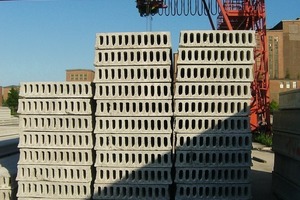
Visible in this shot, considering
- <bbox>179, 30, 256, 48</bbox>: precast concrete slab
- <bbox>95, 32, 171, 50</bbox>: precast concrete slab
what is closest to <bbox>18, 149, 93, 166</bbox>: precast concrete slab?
<bbox>95, 32, 171, 50</bbox>: precast concrete slab

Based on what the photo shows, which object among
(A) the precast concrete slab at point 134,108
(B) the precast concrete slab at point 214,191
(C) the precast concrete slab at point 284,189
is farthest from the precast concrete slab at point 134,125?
(C) the precast concrete slab at point 284,189

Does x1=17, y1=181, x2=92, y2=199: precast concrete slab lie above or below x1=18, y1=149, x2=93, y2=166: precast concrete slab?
below

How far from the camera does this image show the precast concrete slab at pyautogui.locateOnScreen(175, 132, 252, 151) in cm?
956


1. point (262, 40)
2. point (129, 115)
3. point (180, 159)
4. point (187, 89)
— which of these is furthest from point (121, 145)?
point (262, 40)

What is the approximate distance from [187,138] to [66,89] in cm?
322

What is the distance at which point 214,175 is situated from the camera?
9594 millimetres

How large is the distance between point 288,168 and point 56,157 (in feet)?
20.2

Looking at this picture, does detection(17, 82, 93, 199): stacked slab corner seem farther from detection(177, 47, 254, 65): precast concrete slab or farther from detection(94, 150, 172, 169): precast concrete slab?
detection(177, 47, 254, 65): precast concrete slab

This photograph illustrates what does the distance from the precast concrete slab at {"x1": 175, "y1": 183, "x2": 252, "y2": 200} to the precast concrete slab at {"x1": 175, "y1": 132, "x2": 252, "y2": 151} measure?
877 mm

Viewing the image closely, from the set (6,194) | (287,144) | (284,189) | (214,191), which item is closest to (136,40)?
(214,191)

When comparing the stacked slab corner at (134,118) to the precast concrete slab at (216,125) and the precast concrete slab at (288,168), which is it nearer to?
the precast concrete slab at (216,125)

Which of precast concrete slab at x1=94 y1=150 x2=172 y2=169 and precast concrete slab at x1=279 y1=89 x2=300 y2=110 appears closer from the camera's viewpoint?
precast concrete slab at x1=94 y1=150 x2=172 y2=169

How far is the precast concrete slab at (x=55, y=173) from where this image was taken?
9820 mm

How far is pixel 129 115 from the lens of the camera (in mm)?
9664
